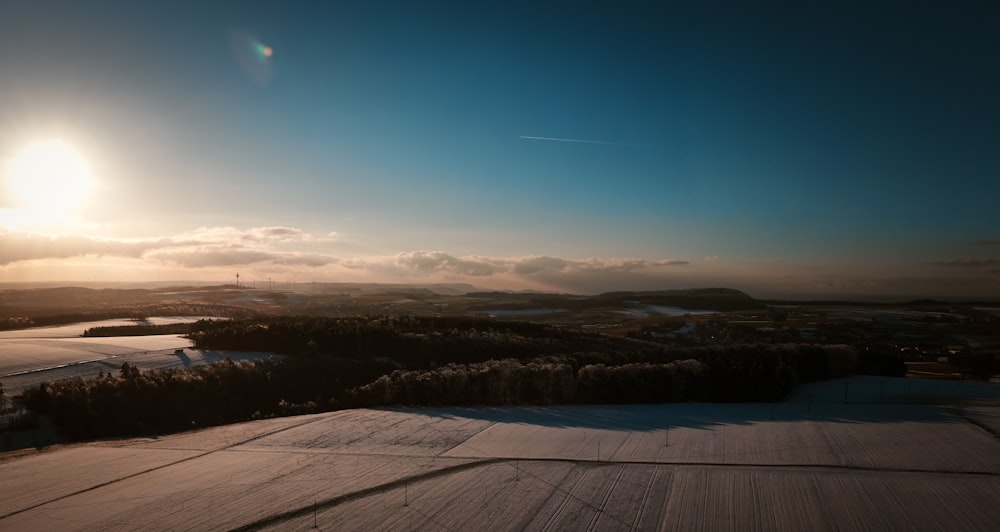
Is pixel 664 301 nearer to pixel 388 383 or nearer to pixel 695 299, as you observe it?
pixel 695 299

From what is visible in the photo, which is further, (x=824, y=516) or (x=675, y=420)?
(x=675, y=420)

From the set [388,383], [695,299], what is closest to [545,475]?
[388,383]

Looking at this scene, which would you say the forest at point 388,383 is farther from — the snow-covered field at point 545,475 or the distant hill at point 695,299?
the distant hill at point 695,299

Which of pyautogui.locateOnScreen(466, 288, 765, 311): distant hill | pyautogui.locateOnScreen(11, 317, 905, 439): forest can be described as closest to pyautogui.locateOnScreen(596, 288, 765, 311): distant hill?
pyautogui.locateOnScreen(466, 288, 765, 311): distant hill

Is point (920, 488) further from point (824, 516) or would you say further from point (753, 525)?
point (753, 525)

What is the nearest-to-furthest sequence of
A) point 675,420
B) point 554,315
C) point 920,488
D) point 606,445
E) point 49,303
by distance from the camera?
1. point 920,488
2. point 606,445
3. point 675,420
4. point 554,315
5. point 49,303

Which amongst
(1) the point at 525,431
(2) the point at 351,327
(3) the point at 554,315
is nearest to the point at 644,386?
(1) the point at 525,431

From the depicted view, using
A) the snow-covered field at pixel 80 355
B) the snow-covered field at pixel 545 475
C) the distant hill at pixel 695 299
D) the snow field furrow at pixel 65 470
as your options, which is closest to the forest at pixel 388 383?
the snow-covered field at pixel 80 355
